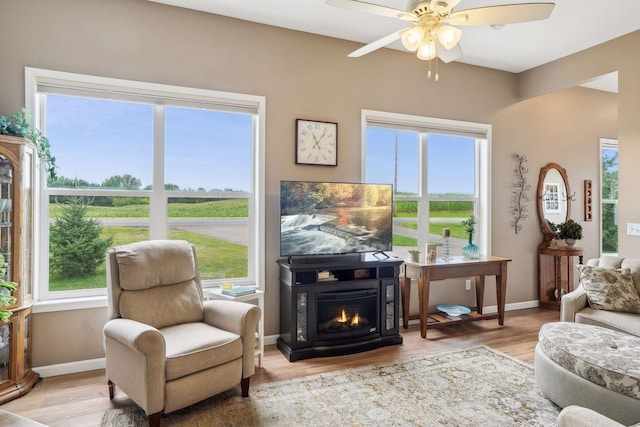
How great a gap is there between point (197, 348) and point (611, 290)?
10.3 feet

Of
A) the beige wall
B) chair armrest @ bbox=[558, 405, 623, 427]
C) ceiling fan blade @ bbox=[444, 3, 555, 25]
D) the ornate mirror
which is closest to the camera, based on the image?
chair armrest @ bbox=[558, 405, 623, 427]

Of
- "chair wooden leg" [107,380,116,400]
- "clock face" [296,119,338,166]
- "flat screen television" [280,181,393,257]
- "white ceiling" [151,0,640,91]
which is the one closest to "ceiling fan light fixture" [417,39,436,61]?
"white ceiling" [151,0,640,91]

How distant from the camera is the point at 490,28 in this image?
3619 mm

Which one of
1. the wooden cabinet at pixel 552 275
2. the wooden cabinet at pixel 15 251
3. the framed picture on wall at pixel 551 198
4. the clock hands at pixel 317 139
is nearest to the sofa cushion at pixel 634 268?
the wooden cabinet at pixel 552 275

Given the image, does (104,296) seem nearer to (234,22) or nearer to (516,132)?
(234,22)

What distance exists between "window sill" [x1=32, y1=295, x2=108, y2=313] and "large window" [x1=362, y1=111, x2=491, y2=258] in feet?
8.80

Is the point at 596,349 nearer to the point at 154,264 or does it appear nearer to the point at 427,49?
the point at 427,49

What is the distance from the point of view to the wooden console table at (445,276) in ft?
12.4

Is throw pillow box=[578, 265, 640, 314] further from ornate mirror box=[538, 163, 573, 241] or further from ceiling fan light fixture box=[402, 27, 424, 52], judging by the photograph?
ceiling fan light fixture box=[402, 27, 424, 52]

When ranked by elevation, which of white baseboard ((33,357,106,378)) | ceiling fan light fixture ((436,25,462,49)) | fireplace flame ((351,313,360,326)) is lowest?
white baseboard ((33,357,106,378))

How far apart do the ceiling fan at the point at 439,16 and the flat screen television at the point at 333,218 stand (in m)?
1.46

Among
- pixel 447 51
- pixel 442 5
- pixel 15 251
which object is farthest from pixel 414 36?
pixel 15 251

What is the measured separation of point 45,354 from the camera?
288 cm

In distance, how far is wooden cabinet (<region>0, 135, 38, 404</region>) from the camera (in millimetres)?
2549
